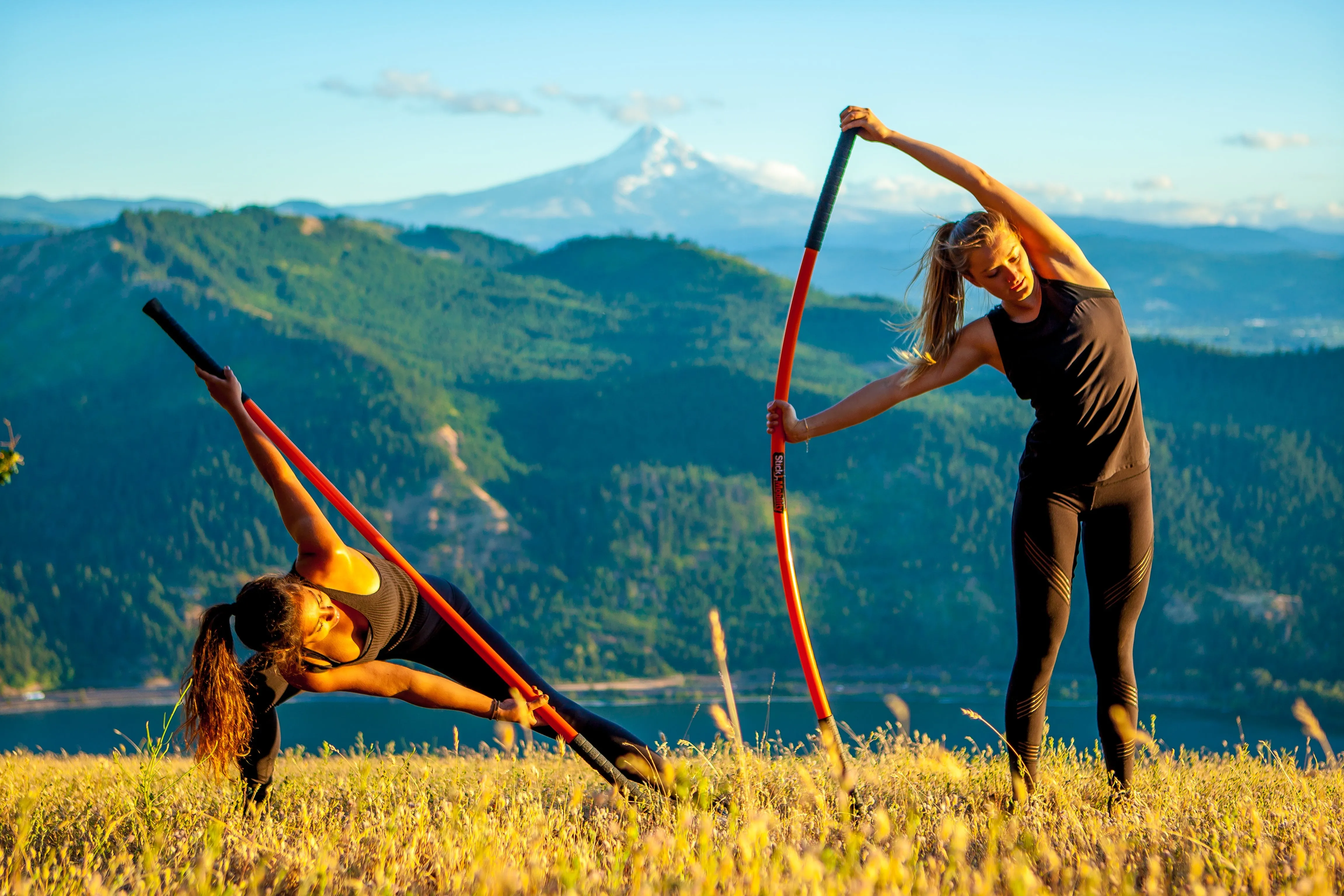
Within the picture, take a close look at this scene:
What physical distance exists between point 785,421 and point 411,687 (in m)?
1.95

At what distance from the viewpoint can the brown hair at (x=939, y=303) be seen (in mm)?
4027

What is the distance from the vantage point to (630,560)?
133m

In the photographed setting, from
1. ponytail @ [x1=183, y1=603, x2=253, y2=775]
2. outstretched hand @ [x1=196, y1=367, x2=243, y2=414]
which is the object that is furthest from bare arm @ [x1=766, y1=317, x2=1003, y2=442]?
ponytail @ [x1=183, y1=603, x2=253, y2=775]

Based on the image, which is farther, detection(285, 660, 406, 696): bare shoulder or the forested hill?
the forested hill

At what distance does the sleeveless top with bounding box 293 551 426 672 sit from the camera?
4.29 metres

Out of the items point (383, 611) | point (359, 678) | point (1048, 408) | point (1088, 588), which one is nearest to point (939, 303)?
point (1048, 408)

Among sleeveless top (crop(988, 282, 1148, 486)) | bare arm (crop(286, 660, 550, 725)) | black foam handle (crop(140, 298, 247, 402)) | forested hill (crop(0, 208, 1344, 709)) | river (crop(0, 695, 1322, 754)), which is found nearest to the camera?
sleeveless top (crop(988, 282, 1148, 486))

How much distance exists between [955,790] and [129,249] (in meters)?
215

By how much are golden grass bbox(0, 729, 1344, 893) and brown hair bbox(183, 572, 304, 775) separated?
215mm

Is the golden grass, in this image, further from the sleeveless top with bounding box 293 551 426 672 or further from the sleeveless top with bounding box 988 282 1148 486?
the sleeveless top with bounding box 988 282 1148 486

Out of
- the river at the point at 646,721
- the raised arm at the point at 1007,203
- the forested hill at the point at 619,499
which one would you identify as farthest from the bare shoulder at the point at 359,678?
the forested hill at the point at 619,499

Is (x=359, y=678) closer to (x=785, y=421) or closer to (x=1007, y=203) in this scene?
(x=785, y=421)

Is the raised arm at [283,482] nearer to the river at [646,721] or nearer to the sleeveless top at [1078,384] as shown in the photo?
the sleeveless top at [1078,384]

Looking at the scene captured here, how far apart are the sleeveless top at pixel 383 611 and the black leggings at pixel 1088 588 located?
8.12 feet
